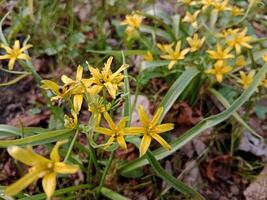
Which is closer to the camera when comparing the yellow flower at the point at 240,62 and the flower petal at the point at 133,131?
the flower petal at the point at 133,131

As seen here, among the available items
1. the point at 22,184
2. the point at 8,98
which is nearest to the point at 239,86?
the point at 8,98

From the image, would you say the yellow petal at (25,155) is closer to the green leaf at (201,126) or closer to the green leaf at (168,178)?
the green leaf at (168,178)

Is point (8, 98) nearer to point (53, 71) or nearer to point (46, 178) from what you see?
point (53, 71)

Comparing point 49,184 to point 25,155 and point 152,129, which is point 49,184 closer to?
point 25,155

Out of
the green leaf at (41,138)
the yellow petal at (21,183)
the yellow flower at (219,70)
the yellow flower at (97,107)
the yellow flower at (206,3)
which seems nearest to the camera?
the yellow petal at (21,183)

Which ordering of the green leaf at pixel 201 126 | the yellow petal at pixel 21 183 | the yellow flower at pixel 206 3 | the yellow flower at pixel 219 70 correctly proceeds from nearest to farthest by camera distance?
1. the yellow petal at pixel 21 183
2. the green leaf at pixel 201 126
3. the yellow flower at pixel 219 70
4. the yellow flower at pixel 206 3

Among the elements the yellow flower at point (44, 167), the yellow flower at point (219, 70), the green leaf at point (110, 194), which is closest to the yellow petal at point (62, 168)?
the yellow flower at point (44, 167)

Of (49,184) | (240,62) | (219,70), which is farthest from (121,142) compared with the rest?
(240,62)
